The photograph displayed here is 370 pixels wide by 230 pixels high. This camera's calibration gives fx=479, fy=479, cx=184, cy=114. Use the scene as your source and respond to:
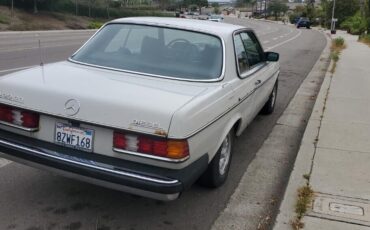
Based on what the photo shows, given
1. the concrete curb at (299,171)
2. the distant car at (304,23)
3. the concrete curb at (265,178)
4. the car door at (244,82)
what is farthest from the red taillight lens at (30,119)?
the distant car at (304,23)

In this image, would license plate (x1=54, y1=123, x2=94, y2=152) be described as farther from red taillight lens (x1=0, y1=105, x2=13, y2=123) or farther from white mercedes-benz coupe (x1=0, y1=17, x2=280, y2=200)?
red taillight lens (x1=0, y1=105, x2=13, y2=123)

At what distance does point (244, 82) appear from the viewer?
16.3ft

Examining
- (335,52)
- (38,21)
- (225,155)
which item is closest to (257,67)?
(225,155)

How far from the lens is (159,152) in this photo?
3.43 m

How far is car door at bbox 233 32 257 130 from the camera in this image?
4.84 metres

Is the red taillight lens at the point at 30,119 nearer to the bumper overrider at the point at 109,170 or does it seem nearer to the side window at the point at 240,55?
the bumper overrider at the point at 109,170

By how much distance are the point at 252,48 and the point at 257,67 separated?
10.6 inches

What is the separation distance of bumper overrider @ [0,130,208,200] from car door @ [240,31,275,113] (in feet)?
7.05

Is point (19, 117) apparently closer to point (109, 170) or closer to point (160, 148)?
point (109, 170)

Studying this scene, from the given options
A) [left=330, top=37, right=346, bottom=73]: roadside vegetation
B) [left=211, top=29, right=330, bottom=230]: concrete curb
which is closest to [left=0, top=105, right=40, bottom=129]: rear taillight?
[left=211, top=29, right=330, bottom=230]: concrete curb

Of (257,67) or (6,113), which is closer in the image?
(6,113)

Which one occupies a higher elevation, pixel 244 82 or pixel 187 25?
pixel 187 25

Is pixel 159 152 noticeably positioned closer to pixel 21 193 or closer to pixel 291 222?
pixel 291 222

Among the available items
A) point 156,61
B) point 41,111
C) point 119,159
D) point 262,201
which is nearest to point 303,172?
point 262,201
